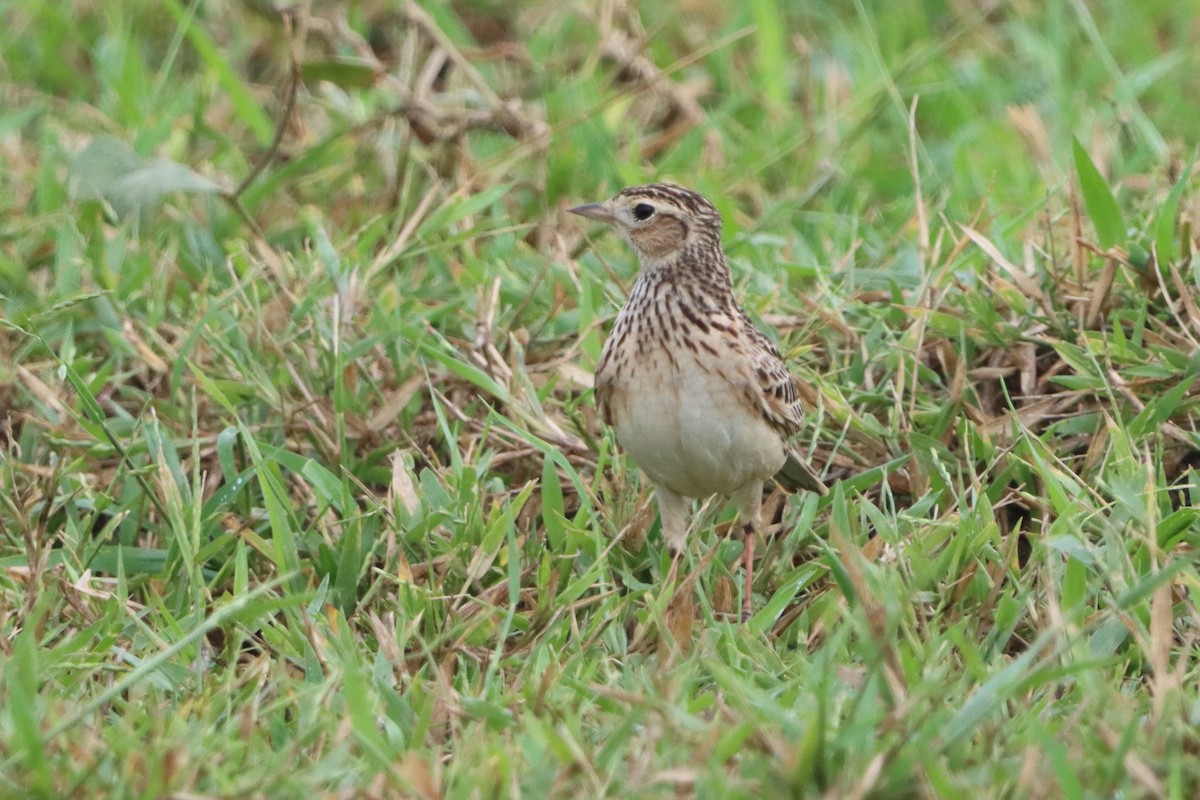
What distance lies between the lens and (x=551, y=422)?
553cm

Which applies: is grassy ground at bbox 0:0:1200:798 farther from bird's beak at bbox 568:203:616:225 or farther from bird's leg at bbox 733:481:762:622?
bird's beak at bbox 568:203:616:225

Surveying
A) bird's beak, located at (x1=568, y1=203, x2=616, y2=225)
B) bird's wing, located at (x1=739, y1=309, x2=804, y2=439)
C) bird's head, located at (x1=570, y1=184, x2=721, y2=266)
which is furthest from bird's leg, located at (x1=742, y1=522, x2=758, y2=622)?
bird's beak, located at (x1=568, y1=203, x2=616, y2=225)

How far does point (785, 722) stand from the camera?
358 centimetres

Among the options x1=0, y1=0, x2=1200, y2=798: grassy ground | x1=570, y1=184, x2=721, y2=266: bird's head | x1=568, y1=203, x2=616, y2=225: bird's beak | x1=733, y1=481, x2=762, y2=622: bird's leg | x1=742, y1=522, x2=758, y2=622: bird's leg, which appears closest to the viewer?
x1=0, y1=0, x2=1200, y2=798: grassy ground

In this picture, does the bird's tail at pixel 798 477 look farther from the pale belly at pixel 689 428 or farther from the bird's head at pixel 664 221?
the bird's head at pixel 664 221

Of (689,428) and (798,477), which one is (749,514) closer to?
(798,477)

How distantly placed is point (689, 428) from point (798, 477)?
0.62 m

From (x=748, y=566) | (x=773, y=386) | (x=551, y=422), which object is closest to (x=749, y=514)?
(x=748, y=566)

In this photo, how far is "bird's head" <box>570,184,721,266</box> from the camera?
16.9 feet

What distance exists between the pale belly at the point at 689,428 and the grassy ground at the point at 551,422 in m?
0.25

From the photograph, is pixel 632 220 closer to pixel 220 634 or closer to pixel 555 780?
pixel 220 634

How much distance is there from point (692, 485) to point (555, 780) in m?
1.47

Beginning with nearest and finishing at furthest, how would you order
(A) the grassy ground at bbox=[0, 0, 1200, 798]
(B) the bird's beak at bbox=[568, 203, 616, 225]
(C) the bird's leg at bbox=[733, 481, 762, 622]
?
(A) the grassy ground at bbox=[0, 0, 1200, 798] < (C) the bird's leg at bbox=[733, 481, 762, 622] < (B) the bird's beak at bbox=[568, 203, 616, 225]

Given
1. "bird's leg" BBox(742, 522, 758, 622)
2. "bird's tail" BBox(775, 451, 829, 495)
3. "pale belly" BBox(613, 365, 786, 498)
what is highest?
"pale belly" BBox(613, 365, 786, 498)
